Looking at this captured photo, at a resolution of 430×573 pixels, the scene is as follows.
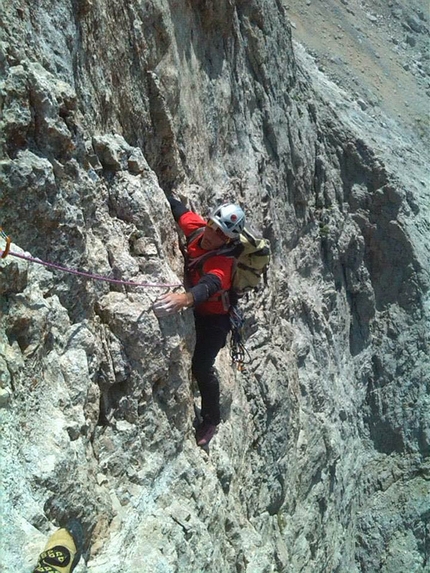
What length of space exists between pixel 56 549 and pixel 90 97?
4.32 metres

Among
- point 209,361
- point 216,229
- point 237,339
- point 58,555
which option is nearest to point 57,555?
point 58,555

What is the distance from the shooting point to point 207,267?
7.06m

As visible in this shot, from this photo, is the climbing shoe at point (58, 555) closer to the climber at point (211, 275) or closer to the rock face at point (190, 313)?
the rock face at point (190, 313)

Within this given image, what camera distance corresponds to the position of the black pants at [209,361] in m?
7.42

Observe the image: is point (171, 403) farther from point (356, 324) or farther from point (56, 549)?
point (356, 324)

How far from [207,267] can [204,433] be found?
83.2 inches

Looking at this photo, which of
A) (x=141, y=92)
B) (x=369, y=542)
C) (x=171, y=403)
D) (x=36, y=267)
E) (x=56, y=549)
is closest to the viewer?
(x=56, y=549)

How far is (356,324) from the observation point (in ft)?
55.4

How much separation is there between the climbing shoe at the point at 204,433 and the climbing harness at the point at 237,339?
124 cm

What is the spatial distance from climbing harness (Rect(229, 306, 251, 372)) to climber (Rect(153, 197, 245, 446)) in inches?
3.4

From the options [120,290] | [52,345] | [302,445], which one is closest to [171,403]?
[120,290]

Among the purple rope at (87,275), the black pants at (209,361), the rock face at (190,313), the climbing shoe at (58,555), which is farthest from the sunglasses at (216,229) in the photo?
the climbing shoe at (58,555)

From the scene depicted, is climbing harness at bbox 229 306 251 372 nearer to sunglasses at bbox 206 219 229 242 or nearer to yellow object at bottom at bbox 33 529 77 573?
sunglasses at bbox 206 219 229 242

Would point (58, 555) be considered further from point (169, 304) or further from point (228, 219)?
point (228, 219)
